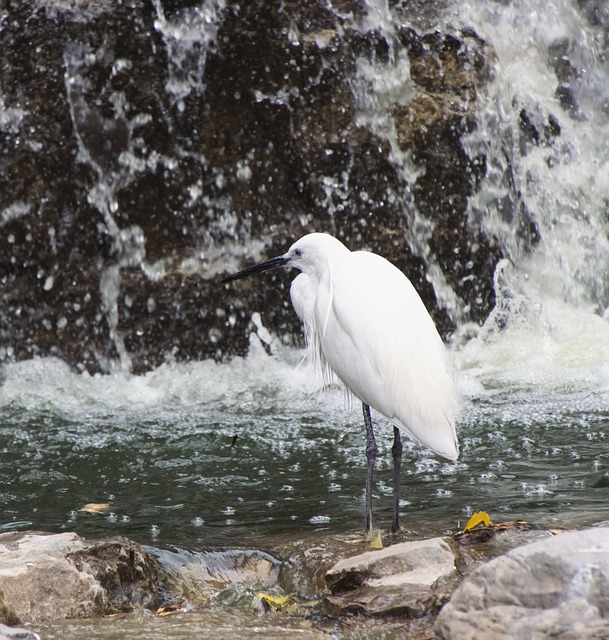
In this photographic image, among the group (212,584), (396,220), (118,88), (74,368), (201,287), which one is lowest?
(212,584)

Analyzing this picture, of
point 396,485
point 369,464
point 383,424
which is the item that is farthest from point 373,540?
point 383,424

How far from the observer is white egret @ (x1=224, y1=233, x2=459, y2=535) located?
337 cm

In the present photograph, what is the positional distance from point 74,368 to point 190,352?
2.86 ft

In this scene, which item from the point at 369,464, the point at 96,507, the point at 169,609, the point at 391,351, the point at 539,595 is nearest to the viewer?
the point at 539,595

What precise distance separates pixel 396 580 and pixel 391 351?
919 millimetres

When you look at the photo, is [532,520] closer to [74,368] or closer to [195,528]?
[195,528]

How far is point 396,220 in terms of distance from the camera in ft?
23.2

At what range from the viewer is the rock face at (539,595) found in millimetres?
2021

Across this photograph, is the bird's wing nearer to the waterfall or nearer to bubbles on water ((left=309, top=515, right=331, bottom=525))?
bubbles on water ((left=309, top=515, right=331, bottom=525))

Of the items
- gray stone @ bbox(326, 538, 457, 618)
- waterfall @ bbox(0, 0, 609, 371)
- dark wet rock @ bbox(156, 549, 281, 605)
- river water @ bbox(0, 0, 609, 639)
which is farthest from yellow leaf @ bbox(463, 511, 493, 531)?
waterfall @ bbox(0, 0, 609, 371)

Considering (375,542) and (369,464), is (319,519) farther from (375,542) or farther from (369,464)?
(375,542)

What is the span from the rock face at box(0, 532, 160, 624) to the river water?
0.17 metres

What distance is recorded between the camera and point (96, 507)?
3.86 metres

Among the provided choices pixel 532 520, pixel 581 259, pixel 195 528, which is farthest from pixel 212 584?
pixel 581 259
